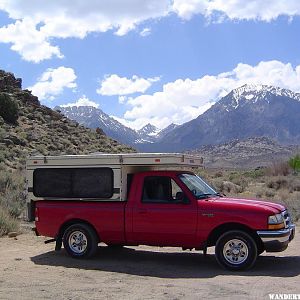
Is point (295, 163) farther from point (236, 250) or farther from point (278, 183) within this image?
point (236, 250)

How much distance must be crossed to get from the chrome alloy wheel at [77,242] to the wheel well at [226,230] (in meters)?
2.71

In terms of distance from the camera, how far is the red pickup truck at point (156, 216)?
34.7 ft

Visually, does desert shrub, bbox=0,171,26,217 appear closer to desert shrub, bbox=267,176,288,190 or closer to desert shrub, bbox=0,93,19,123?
desert shrub, bbox=267,176,288,190

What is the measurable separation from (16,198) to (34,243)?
546 centimetres

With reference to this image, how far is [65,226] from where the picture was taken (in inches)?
475

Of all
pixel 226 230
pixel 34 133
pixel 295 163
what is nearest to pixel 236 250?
pixel 226 230

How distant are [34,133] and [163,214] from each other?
118 feet

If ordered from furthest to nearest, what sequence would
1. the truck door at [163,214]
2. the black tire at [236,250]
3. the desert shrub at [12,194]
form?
the desert shrub at [12,194] → the truck door at [163,214] → the black tire at [236,250]

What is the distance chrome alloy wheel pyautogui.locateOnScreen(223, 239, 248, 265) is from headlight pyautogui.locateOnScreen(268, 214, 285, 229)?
0.61 meters

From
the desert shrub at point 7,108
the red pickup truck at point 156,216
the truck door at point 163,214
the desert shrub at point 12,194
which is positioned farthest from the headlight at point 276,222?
the desert shrub at point 7,108

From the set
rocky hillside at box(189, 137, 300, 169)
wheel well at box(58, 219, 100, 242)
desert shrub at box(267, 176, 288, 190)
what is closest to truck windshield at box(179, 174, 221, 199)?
wheel well at box(58, 219, 100, 242)

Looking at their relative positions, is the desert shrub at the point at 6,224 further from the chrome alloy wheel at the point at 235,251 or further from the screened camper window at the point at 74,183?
the chrome alloy wheel at the point at 235,251

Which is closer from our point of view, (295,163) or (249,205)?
(249,205)

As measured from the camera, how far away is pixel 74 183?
11961mm
